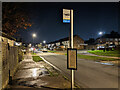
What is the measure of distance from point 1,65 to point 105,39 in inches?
3347

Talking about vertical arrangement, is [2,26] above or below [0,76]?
above

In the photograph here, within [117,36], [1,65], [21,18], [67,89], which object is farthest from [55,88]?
[117,36]

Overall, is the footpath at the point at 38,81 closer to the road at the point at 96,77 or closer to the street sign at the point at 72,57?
the road at the point at 96,77

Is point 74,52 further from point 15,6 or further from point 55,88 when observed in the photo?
point 15,6

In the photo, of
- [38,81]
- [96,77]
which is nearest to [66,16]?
[38,81]

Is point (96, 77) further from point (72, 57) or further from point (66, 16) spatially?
point (66, 16)

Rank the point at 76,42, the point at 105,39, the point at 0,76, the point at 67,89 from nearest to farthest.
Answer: the point at 0,76
the point at 67,89
the point at 76,42
the point at 105,39

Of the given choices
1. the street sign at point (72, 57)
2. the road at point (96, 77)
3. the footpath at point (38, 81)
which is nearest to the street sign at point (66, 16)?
the street sign at point (72, 57)

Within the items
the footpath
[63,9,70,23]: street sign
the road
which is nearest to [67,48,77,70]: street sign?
the footpath

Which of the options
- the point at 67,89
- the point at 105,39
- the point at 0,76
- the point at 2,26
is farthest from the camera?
the point at 105,39

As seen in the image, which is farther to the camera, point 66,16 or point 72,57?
point 66,16

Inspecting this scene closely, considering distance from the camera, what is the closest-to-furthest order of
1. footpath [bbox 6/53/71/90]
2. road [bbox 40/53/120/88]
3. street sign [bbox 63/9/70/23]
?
1. street sign [bbox 63/9/70/23]
2. footpath [bbox 6/53/71/90]
3. road [bbox 40/53/120/88]

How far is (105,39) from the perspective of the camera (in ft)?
262

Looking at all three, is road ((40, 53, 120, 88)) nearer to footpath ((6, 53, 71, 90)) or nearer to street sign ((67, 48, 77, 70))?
footpath ((6, 53, 71, 90))
